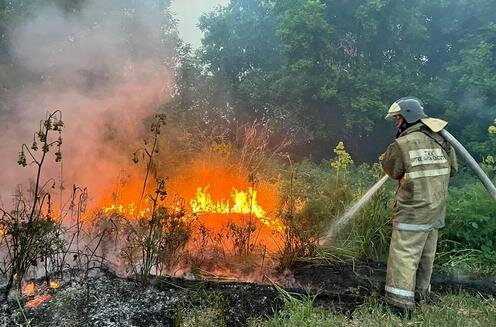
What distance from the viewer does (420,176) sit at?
4270mm

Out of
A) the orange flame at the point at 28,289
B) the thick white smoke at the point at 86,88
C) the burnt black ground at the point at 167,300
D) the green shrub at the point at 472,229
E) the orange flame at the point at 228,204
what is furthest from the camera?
the thick white smoke at the point at 86,88

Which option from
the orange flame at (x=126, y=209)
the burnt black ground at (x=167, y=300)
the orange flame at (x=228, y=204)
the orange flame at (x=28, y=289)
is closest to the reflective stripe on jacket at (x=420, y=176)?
the burnt black ground at (x=167, y=300)

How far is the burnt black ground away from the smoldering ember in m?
0.02

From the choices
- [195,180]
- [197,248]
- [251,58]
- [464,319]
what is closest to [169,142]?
[195,180]

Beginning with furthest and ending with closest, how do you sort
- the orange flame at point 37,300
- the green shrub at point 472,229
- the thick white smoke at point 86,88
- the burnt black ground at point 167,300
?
the thick white smoke at point 86,88
the green shrub at point 472,229
the orange flame at point 37,300
the burnt black ground at point 167,300

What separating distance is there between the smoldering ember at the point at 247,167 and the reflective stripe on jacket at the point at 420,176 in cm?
1

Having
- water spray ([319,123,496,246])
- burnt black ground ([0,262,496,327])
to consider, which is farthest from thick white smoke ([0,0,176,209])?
burnt black ground ([0,262,496,327])

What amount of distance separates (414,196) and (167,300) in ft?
8.03

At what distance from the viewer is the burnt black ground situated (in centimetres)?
364

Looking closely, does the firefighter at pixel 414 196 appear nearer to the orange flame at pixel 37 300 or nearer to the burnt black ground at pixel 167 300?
the burnt black ground at pixel 167 300

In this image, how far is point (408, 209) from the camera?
4328 millimetres

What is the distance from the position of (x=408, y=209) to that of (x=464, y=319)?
1.12 metres

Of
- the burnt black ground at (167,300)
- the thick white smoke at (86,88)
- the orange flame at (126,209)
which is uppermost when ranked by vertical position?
the thick white smoke at (86,88)

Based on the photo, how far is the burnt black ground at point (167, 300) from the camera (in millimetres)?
3637
